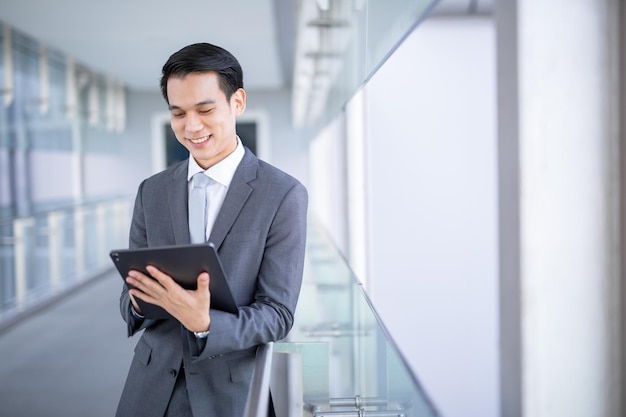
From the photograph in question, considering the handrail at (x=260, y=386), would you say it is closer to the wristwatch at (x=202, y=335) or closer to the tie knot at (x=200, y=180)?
the wristwatch at (x=202, y=335)

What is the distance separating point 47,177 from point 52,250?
121cm

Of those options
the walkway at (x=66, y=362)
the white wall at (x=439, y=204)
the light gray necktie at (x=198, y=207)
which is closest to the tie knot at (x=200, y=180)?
the light gray necktie at (x=198, y=207)

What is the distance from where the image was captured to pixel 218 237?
1593mm

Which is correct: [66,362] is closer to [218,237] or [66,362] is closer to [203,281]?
[218,237]

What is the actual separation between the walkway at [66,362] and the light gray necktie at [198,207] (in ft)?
11.1

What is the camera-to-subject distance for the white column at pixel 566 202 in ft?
3.78

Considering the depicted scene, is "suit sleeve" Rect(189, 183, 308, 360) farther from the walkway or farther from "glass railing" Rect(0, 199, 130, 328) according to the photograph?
"glass railing" Rect(0, 199, 130, 328)

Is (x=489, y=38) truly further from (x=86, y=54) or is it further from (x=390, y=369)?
(x=390, y=369)

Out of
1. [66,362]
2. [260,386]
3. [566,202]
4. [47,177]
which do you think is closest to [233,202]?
[260,386]

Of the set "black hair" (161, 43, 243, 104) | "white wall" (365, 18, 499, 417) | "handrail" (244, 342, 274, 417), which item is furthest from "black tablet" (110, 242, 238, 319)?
"white wall" (365, 18, 499, 417)

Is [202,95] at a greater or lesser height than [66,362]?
greater

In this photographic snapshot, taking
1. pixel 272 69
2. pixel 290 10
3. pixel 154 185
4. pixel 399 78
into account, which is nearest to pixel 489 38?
pixel 399 78

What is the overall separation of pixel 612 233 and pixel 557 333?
20cm

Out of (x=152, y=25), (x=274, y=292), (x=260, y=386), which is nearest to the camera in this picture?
(x=260, y=386)
